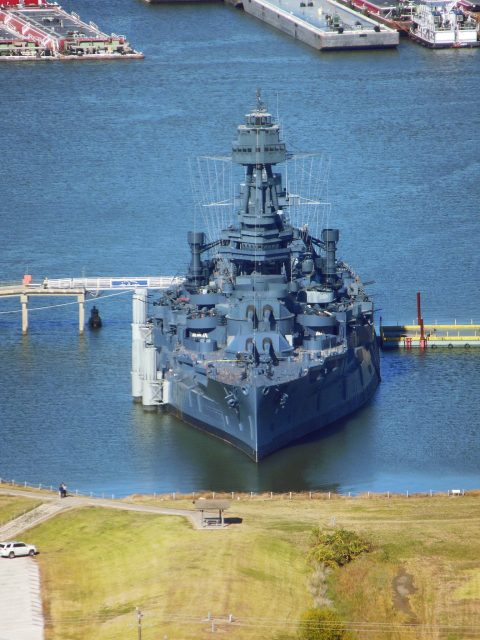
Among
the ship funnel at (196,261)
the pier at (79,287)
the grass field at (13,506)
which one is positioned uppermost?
the ship funnel at (196,261)

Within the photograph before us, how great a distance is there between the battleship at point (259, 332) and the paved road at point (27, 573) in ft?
46.0

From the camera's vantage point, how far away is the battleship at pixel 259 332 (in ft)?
403

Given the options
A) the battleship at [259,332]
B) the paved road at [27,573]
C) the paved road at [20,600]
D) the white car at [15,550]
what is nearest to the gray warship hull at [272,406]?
the battleship at [259,332]

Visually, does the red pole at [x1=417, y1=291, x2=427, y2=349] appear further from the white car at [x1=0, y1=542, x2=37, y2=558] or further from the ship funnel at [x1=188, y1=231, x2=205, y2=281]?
the white car at [x1=0, y1=542, x2=37, y2=558]

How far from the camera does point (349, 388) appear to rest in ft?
422

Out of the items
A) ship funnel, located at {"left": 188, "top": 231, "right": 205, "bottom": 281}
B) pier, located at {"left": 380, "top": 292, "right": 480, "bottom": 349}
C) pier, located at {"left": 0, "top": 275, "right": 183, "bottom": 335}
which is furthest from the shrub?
pier, located at {"left": 0, "top": 275, "right": 183, "bottom": 335}

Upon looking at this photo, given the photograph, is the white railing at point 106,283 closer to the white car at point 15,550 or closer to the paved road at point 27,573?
the paved road at point 27,573

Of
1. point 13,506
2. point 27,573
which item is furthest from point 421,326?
point 27,573

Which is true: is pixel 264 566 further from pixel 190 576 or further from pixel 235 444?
pixel 235 444

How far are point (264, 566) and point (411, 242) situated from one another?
65.1 metres

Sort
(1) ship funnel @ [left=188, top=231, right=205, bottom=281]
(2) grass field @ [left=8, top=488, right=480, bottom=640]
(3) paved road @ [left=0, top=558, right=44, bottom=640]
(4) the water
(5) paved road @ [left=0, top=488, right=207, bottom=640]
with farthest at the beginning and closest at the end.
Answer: (1) ship funnel @ [left=188, top=231, right=205, bottom=281] < (4) the water < (2) grass field @ [left=8, top=488, right=480, bottom=640] < (5) paved road @ [left=0, top=488, right=207, bottom=640] < (3) paved road @ [left=0, top=558, right=44, bottom=640]

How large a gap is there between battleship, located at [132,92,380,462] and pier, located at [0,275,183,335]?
7.95m

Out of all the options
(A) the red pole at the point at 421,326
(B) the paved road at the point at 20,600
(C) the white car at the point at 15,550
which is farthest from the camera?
(A) the red pole at the point at 421,326

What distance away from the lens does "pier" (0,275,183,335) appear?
14450 cm
